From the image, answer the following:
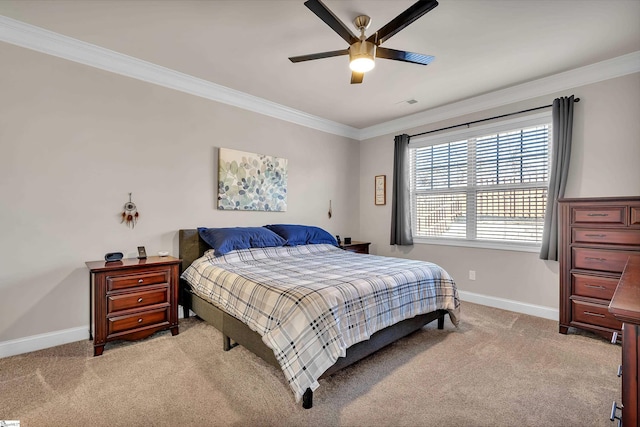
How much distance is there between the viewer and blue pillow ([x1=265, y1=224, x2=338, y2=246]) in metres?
3.81

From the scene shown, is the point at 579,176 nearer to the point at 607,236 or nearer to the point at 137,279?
the point at 607,236

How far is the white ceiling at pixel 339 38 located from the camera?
Answer: 219 cm

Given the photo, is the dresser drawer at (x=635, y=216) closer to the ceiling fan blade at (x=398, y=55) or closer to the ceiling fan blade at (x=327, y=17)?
the ceiling fan blade at (x=398, y=55)

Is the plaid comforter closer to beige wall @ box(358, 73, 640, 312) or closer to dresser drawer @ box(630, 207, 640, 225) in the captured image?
beige wall @ box(358, 73, 640, 312)

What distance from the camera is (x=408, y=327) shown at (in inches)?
103

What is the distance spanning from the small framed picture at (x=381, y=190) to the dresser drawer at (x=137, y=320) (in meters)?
3.51

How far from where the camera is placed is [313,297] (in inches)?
75.2

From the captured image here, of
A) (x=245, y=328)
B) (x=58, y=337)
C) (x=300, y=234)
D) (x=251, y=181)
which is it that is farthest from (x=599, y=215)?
(x=58, y=337)

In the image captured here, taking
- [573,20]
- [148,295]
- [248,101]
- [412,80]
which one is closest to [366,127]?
[412,80]

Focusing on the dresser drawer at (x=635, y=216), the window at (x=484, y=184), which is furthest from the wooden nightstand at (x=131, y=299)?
the dresser drawer at (x=635, y=216)

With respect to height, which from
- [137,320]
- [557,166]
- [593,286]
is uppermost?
[557,166]

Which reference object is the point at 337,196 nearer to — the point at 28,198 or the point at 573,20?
the point at 573,20

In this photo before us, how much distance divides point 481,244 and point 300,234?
2390 millimetres

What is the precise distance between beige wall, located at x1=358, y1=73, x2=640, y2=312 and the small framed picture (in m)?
0.88
